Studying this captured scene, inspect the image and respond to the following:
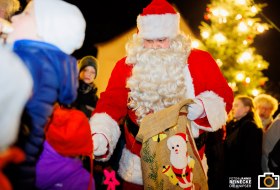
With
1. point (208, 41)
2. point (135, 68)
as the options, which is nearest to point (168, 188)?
point (135, 68)

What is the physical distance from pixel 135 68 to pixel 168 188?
1.02 meters

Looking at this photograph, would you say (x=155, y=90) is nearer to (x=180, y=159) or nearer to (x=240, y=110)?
(x=180, y=159)

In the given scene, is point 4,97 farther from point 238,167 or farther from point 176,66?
point 238,167

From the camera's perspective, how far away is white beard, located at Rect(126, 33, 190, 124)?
312 centimetres

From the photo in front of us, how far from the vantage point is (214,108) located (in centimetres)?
303

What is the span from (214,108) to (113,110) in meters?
0.84

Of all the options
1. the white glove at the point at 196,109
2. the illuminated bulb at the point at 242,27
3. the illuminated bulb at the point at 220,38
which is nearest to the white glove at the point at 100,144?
the white glove at the point at 196,109

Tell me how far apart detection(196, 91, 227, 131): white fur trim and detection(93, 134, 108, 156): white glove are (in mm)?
753

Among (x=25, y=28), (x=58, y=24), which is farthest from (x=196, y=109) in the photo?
(x=25, y=28)

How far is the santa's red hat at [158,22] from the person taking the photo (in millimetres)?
3330

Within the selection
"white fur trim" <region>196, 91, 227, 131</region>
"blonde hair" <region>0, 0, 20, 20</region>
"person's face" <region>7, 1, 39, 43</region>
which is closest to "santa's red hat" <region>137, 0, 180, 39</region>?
"white fur trim" <region>196, 91, 227, 131</region>

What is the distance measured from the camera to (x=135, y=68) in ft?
10.7

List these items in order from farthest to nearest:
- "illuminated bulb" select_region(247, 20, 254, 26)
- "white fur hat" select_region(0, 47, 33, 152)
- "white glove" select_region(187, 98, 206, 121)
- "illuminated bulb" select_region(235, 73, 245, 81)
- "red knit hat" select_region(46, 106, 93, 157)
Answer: "illuminated bulb" select_region(247, 20, 254, 26), "illuminated bulb" select_region(235, 73, 245, 81), "white glove" select_region(187, 98, 206, 121), "red knit hat" select_region(46, 106, 93, 157), "white fur hat" select_region(0, 47, 33, 152)

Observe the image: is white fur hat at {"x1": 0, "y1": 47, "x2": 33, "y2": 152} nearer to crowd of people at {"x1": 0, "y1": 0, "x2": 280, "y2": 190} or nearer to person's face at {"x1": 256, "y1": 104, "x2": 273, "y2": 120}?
crowd of people at {"x1": 0, "y1": 0, "x2": 280, "y2": 190}
